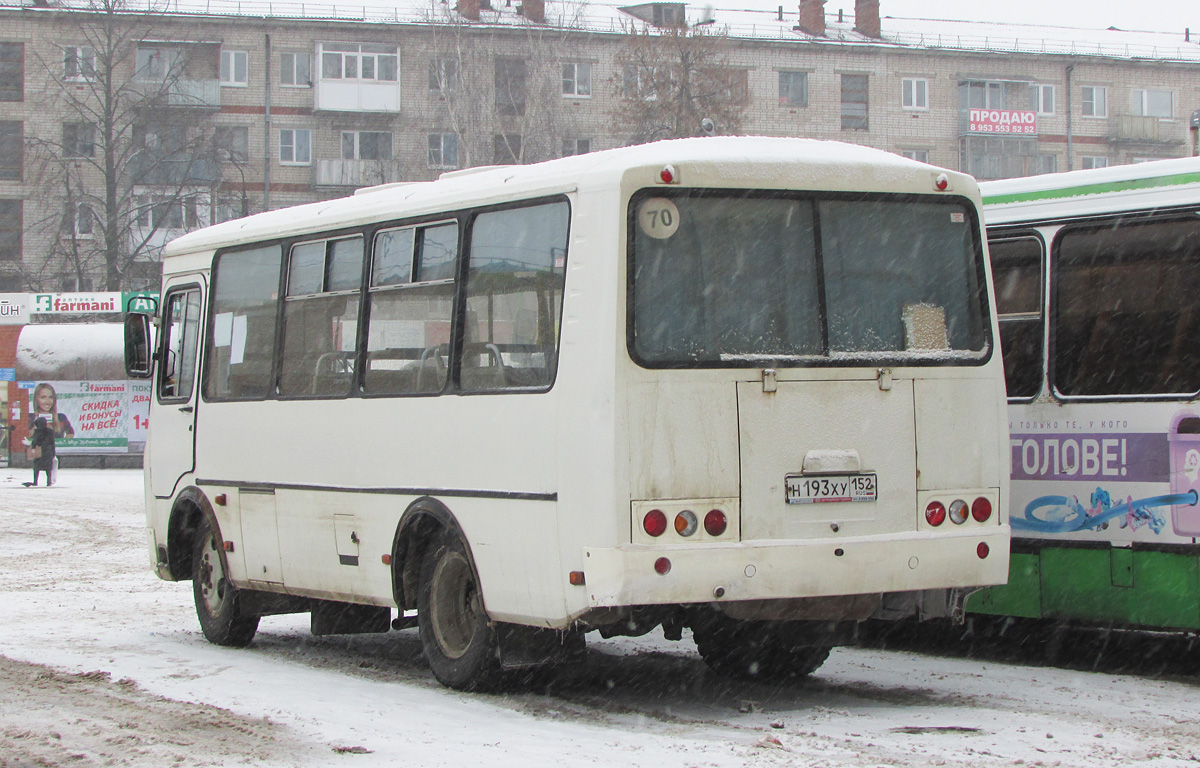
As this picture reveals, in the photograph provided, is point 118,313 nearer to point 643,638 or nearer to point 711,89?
point 711,89

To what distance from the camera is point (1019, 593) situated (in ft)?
33.2

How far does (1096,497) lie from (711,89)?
47.6m

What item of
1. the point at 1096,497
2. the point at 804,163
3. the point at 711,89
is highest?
the point at 711,89

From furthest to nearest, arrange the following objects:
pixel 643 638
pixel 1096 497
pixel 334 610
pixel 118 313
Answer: pixel 118 313 < pixel 643 638 < pixel 334 610 < pixel 1096 497

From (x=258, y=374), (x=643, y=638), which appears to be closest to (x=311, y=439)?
(x=258, y=374)

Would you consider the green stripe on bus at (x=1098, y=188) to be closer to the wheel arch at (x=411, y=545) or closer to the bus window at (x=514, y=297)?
the bus window at (x=514, y=297)

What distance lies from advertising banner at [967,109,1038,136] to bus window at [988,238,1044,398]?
55.9 m

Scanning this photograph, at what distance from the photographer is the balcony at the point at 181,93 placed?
5703 cm

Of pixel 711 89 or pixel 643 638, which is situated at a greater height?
pixel 711 89

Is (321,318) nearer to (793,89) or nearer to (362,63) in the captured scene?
(362,63)

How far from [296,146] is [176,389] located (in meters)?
50.2

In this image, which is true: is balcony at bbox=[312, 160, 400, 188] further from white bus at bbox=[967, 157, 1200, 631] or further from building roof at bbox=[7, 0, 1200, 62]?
white bus at bbox=[967, 157, 1200, 631]

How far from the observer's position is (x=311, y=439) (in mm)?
10469

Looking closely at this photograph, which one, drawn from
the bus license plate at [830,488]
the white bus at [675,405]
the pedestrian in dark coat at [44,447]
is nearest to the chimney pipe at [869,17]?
the pedestrian in dark coat at [44,447]
